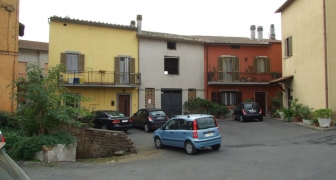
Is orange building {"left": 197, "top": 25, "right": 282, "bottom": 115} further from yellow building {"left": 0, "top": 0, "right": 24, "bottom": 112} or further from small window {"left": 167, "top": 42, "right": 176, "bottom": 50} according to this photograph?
yellow building {"left": 0, "top": 0, "right": 24, "bottom": 112}

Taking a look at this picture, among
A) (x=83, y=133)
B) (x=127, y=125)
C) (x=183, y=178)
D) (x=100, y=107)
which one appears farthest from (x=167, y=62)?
(x=183, y=178)

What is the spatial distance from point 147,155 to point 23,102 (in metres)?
5.38

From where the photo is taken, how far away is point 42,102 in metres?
10.4

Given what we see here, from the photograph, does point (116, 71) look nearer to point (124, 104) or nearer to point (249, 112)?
point (124, 104)

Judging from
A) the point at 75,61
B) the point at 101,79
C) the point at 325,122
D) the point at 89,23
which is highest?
the point at 89,23

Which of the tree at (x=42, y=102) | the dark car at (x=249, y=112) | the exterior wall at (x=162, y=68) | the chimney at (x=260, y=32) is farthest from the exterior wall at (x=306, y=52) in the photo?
the tree at (x=42, y=102)

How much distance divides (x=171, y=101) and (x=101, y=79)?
243 inches

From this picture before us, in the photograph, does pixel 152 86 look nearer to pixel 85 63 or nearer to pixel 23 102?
pixel 85 63

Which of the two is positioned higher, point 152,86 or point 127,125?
point 152,86

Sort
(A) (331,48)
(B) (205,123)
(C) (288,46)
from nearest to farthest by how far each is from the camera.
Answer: (B) (205,123) < (A) (331,48) < (C) (288,46)

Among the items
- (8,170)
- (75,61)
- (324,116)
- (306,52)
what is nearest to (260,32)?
(306,52)

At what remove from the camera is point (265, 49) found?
1036 inches

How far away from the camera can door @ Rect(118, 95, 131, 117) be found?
2212cm

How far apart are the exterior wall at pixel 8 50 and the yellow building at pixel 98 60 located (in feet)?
19.9
